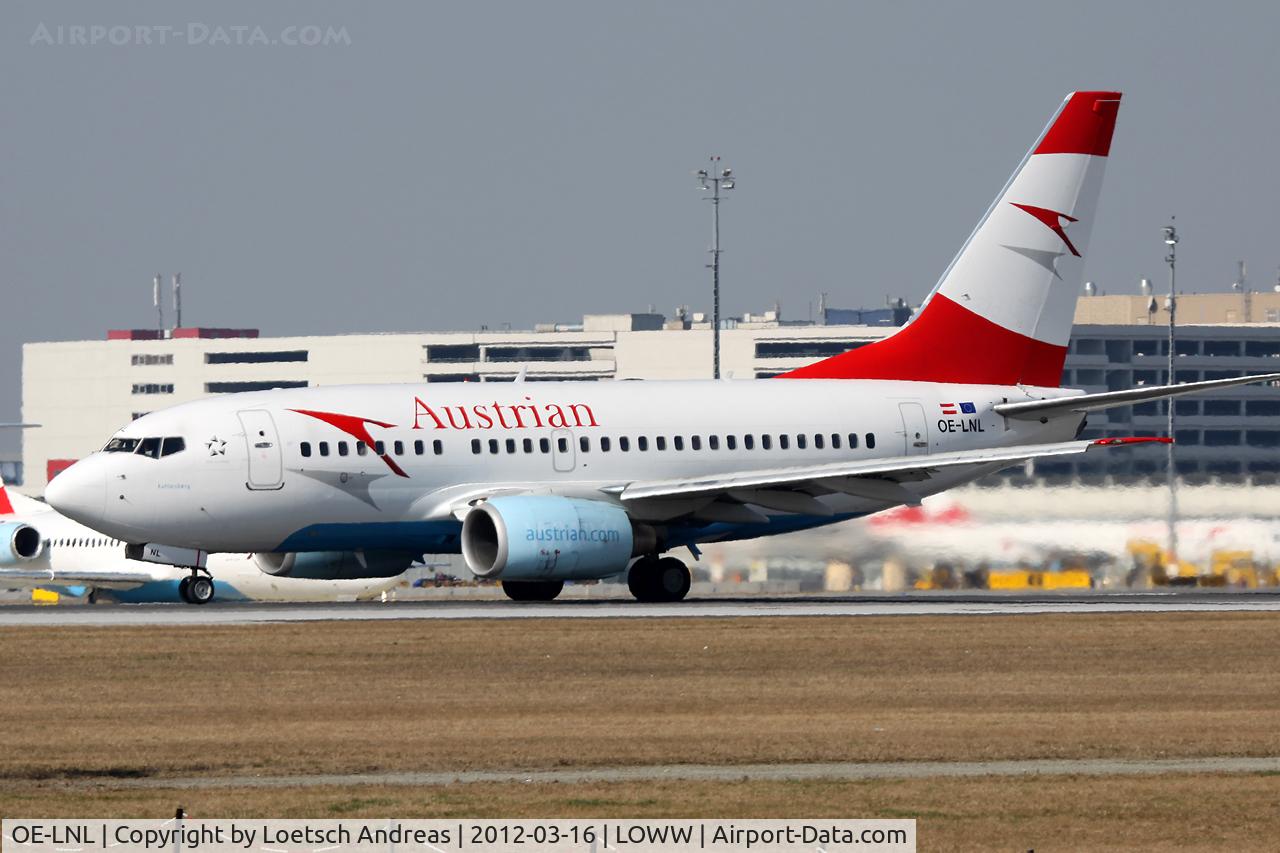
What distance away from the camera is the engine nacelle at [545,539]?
148ft

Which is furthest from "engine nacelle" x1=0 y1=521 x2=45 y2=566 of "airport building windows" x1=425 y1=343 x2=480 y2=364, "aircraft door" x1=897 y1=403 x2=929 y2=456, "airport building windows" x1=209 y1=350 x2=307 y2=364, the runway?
"airport building windows" x1=209 y1=350 x2=307 y2=364

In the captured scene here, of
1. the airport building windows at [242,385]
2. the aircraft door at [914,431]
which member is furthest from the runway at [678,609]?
the airport building windows at [242,385]

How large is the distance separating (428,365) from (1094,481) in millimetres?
138906

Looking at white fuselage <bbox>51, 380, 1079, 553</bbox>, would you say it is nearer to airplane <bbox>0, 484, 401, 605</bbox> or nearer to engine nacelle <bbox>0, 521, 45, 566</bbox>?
airplane <bbox>0, 484, 401, 605</bbox>

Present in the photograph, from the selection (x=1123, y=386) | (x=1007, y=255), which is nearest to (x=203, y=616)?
(x=1007, y=255)

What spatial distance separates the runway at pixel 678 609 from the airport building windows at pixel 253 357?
14352 cm

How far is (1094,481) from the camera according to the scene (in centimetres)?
5375

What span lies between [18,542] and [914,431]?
1375 inches

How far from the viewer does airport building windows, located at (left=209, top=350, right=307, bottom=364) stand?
19350 centimetres

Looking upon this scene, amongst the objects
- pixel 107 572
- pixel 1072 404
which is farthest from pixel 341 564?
pixel 107 572

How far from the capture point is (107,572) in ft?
247

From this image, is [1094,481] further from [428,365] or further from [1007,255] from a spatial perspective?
[428,365]

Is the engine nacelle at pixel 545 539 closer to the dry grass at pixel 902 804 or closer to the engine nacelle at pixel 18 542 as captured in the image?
the dry grass at pixel 902 804

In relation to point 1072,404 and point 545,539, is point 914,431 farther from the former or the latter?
point 545,539
